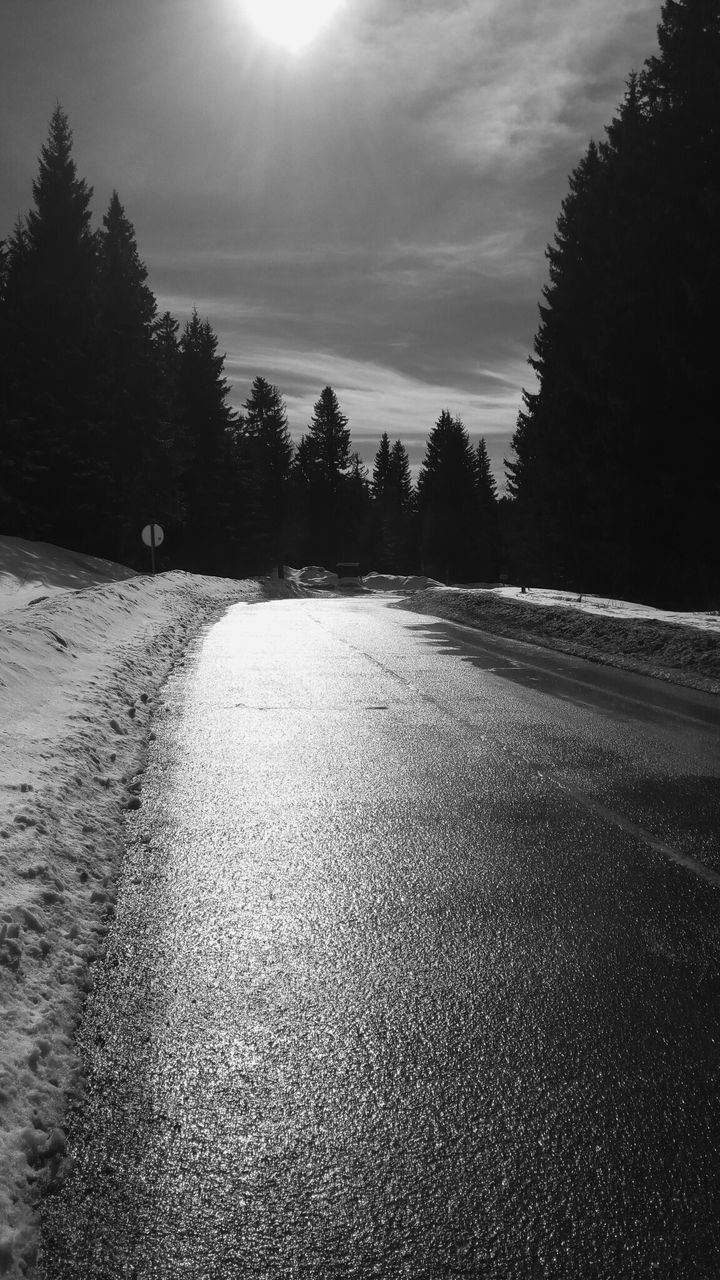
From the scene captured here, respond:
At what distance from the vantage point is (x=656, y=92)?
28625 millimetres

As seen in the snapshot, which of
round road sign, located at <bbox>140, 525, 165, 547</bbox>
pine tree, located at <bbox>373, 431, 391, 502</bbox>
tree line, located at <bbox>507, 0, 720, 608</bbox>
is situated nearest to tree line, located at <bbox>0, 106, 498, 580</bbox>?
round road sign, located at <bbox>140, 525, 165, 547</bbox>

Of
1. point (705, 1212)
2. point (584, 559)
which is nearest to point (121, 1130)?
point (705, 1212)

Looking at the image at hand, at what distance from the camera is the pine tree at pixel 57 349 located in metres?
37.7

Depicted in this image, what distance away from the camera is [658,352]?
29156mm

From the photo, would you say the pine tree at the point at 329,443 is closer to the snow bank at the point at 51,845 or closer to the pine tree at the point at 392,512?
the pine tree at the point at 392,512

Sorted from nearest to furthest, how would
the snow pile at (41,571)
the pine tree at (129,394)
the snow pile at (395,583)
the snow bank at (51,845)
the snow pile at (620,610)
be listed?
the snow bank at (51,845)
the snow pile at (620,610)
the snow pile at (41,571)
the pine tree at (129,394)
the snow pile at (395,583)

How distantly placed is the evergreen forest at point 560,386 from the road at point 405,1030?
2129cm

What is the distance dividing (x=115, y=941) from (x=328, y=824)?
1750 mm

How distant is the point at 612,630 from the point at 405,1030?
40.6ft

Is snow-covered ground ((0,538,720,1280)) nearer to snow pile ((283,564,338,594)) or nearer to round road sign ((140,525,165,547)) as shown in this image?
round road sign ((140,525,165,547))

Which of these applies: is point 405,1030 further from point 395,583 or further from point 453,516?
point 453,516

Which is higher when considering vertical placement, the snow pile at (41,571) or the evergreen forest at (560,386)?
the evergreen forest at (560,386)

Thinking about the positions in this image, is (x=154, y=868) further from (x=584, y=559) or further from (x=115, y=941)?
(x=584, y=559)

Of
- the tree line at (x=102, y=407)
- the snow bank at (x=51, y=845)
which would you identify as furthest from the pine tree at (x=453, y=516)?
the snow bank at (x=51, y=845)
